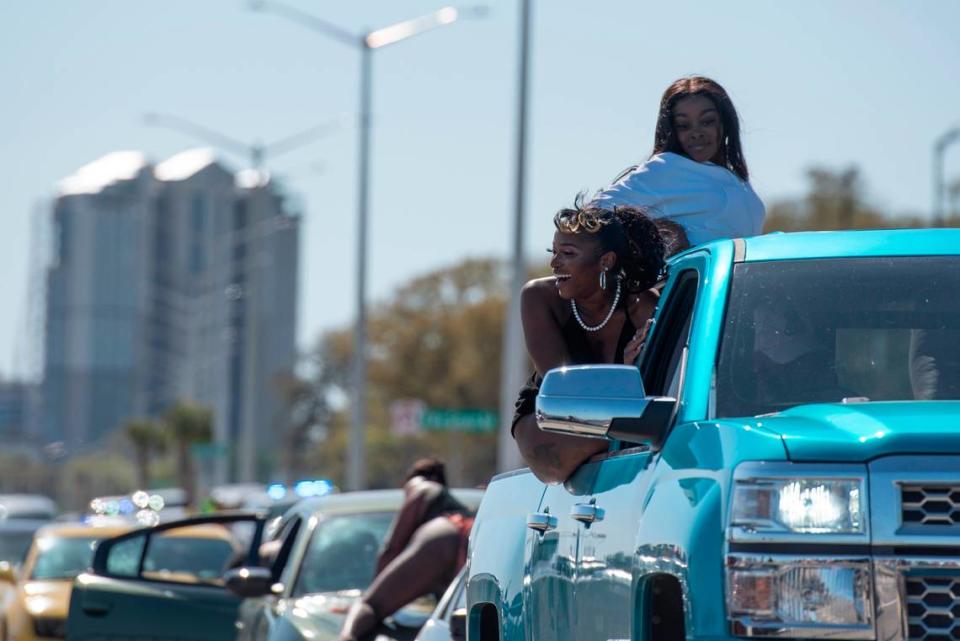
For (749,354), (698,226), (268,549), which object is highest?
(698,226)

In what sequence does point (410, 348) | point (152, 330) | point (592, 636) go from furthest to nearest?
point (152, 330)
point (410, 348)
point (592, 636)

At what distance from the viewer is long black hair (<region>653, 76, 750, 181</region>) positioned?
22.1 feet

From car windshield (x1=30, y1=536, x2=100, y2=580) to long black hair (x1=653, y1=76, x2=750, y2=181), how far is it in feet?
33.9

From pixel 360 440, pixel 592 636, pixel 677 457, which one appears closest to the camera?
pixel 677 457

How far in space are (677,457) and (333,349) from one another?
73.0 metres

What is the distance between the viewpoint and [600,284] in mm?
6016

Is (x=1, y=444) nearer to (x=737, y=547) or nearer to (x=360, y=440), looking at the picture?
(x=360, y=440)

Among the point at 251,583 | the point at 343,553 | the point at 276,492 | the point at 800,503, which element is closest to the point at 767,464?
the point at 800,503

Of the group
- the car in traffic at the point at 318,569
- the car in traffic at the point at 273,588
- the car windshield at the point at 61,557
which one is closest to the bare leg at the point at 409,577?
the car in traffic at the point at 273,588

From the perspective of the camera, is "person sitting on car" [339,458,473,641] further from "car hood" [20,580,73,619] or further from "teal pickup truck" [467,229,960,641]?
"car hood" [20,580,73,619]

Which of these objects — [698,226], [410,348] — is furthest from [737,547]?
[410,348]

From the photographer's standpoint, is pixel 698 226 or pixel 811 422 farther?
pixel 698 226

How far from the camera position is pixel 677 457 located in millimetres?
4699

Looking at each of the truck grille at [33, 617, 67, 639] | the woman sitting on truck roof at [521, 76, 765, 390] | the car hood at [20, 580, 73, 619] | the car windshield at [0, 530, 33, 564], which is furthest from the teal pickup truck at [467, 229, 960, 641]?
A: the car windshield at [0, 530, 33, 564]
